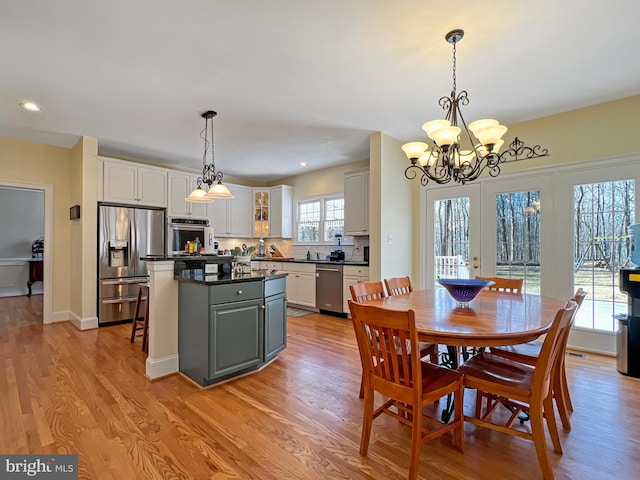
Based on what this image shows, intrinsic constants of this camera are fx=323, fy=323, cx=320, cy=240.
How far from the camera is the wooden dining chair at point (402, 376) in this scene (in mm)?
1575

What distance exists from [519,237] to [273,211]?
4.49 meters

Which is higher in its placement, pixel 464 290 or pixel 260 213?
pixel 260 213

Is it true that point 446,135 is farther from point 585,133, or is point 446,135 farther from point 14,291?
point 14,291

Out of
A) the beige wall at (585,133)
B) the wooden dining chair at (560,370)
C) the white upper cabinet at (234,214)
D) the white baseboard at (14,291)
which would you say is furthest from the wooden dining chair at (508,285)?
the white baseboard at (14,291)

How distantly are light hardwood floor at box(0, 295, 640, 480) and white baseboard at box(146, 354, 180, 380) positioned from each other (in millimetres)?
92

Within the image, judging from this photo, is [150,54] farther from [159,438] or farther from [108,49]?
[159,438]

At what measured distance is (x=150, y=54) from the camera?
8.29 ft

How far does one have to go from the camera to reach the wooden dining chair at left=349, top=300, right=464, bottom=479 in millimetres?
1575

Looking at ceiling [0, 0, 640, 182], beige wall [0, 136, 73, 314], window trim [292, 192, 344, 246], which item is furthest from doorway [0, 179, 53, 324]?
window trim [292, 192, 344, 246]

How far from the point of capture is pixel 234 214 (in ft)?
21.5

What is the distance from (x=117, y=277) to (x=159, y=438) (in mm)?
3485

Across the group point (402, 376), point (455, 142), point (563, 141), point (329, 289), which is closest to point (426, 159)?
point (455, 142)

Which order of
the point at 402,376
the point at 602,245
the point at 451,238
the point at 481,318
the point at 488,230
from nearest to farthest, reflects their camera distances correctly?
the point at 402,376 → the point at 481,318 → the point at 602,245 → the point at 488,230 → the point at 451,238

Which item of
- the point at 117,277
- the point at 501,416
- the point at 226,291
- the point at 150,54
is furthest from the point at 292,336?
the point at 150,54
